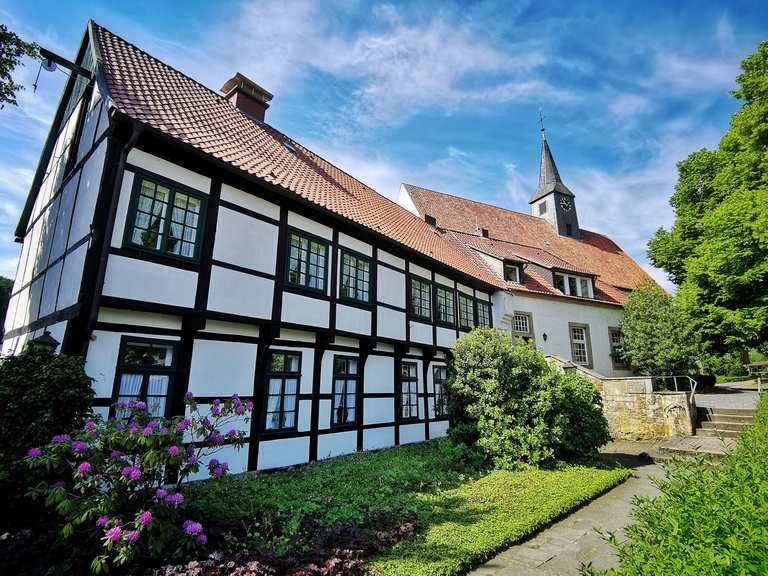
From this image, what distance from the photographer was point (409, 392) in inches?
515

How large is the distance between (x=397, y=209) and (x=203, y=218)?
11.4m

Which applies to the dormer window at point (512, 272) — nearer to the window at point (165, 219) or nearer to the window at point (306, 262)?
the window at point (306, 262)

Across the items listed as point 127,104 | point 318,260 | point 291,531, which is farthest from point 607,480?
point 127,104

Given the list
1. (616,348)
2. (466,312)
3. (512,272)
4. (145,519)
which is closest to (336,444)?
(145,519)

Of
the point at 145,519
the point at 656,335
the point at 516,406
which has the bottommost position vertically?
the point at 145,519

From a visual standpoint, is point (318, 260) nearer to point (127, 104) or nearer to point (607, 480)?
point (127, 104)

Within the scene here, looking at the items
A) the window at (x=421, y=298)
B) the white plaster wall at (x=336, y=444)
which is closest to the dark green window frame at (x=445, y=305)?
the window at (x=421, y=298)

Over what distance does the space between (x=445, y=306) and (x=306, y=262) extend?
683 cm

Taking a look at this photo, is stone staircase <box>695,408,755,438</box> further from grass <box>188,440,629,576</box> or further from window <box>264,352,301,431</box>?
window <box>264,352,301,431</box>

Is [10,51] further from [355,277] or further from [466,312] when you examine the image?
[466,312]

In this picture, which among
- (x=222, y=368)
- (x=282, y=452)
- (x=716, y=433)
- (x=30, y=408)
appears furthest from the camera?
(x=716, y=433)

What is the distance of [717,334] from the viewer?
1762 centimetres

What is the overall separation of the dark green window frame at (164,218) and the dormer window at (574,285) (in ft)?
61.9

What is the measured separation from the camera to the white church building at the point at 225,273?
6992 mm
